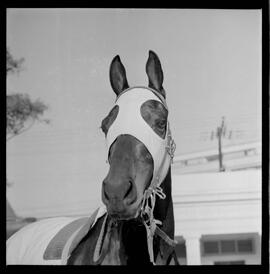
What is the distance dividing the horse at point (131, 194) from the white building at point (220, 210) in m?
0.08

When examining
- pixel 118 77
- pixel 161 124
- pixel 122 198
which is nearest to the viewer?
pixel 122 198

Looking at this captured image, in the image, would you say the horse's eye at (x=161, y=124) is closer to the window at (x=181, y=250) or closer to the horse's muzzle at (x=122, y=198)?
the horse's muzzle at (x=122, y=198)

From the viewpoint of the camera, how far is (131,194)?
1.85 m

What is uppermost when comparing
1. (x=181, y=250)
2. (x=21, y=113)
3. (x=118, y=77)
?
(x=118, y=77)

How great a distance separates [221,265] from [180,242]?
23 cm

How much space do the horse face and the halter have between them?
0.06 ft

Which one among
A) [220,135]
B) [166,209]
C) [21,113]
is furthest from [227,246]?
[21,113]

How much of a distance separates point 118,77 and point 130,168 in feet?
1.48

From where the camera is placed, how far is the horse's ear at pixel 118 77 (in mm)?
Result: 2088

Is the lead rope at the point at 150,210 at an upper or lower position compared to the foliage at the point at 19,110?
lower

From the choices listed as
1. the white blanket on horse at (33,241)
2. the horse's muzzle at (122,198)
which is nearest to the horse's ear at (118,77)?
the horse's muzzle at (122,198)

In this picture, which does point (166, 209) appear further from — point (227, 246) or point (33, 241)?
point (33, 241)
